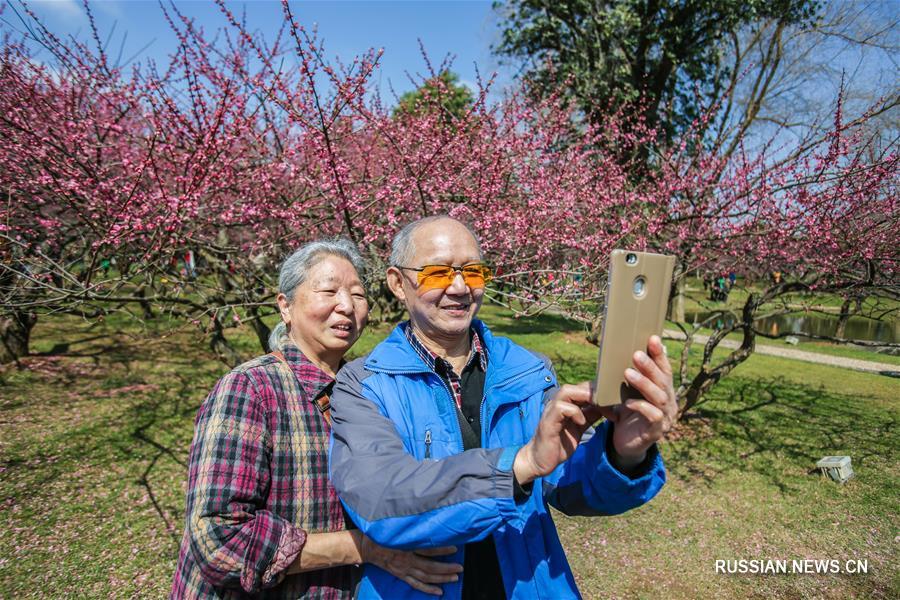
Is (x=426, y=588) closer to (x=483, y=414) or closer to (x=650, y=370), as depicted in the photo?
(x=483, y=414)

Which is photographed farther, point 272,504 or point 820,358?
point 820,358

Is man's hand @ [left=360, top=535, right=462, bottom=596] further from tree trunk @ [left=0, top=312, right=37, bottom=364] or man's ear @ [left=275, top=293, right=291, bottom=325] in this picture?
tree trunk @ [left=0, top=312, right=37, bottom=364]

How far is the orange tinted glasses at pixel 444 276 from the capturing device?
1.62m

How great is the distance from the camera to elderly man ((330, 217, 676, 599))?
1035 mm

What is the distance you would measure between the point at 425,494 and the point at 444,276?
77 centimetres

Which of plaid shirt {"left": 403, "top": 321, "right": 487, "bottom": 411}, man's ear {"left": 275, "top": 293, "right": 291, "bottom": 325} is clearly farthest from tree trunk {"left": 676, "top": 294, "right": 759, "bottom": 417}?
man's ear {"left": 275, "top": 293, "right": 291, "bottom": 325}

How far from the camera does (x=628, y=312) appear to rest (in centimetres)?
93

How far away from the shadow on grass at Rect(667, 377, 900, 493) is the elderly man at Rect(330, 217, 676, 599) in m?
5.09

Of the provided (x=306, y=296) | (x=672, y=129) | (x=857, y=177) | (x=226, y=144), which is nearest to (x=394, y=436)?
(x=306, y=296)

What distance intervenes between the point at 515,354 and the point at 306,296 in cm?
85

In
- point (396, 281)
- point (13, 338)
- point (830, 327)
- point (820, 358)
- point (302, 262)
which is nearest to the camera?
point (396, 281)

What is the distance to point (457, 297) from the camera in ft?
5.32

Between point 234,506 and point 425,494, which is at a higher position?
point 425,494

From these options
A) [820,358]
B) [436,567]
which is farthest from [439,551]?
[820,358]
